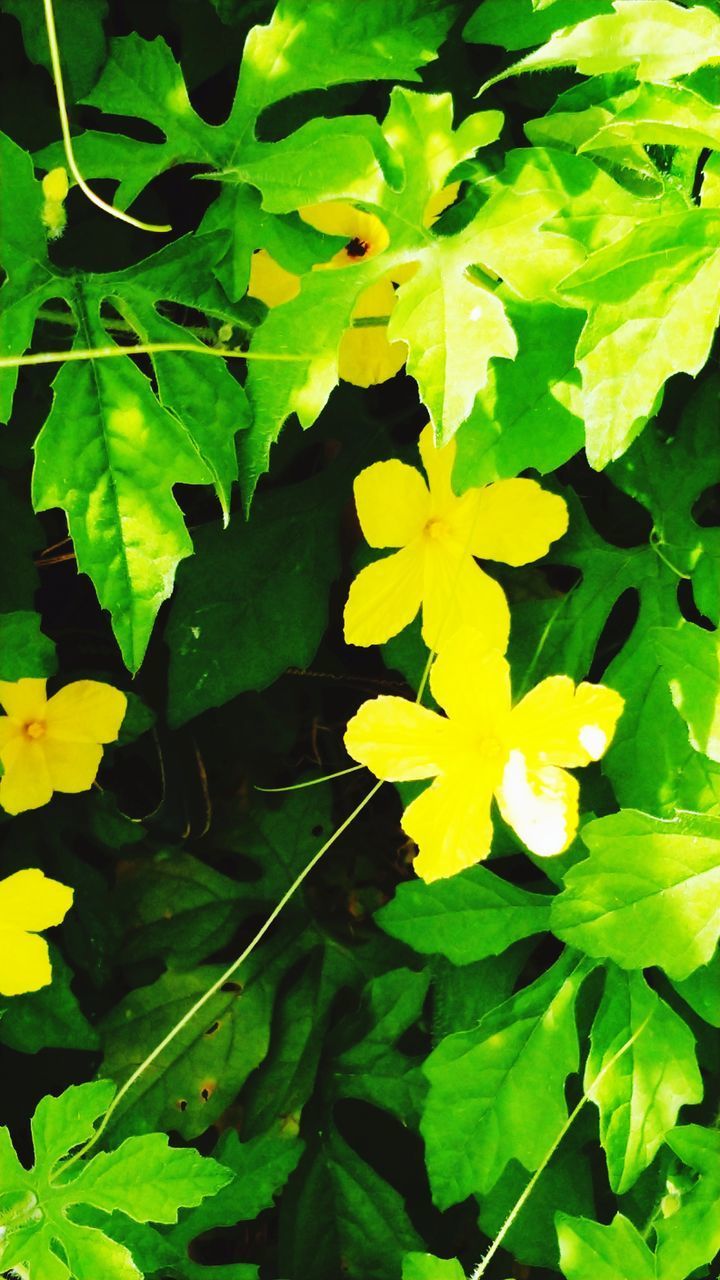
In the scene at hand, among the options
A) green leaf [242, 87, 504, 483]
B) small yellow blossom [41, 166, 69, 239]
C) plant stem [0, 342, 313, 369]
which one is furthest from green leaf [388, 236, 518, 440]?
small yellow blossom [41, 166, 69, 239]

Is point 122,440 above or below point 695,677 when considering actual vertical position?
above

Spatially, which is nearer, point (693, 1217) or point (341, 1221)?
point (693, 1217)

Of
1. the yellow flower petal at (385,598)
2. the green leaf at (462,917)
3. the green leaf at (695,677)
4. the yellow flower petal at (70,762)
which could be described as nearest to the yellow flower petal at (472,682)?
the yellow flower petal at (385,598)

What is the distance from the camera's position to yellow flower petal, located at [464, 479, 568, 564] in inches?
57.7

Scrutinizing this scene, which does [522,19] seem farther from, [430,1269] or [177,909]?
[430,1269]

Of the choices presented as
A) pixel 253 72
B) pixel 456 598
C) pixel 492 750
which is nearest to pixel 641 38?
pixel 253 72

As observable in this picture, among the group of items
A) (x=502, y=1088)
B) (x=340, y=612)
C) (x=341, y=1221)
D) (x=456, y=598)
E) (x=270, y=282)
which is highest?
(x=270, y=282)

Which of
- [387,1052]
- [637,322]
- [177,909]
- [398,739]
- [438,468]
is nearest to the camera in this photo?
[637,322]

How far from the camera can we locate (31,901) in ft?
4.94

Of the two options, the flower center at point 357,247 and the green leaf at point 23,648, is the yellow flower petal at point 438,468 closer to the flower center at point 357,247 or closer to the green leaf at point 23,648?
the flower center at point 357,247

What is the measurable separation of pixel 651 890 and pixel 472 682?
0.35 metres

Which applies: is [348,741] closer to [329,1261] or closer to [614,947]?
[614,947]

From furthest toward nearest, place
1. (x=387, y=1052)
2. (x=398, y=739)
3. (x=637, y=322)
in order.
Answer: (x=387, y=1052) < (x=398, y=739) < (x=637, y=322)

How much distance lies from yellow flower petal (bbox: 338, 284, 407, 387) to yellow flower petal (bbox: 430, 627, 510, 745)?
37 cm
